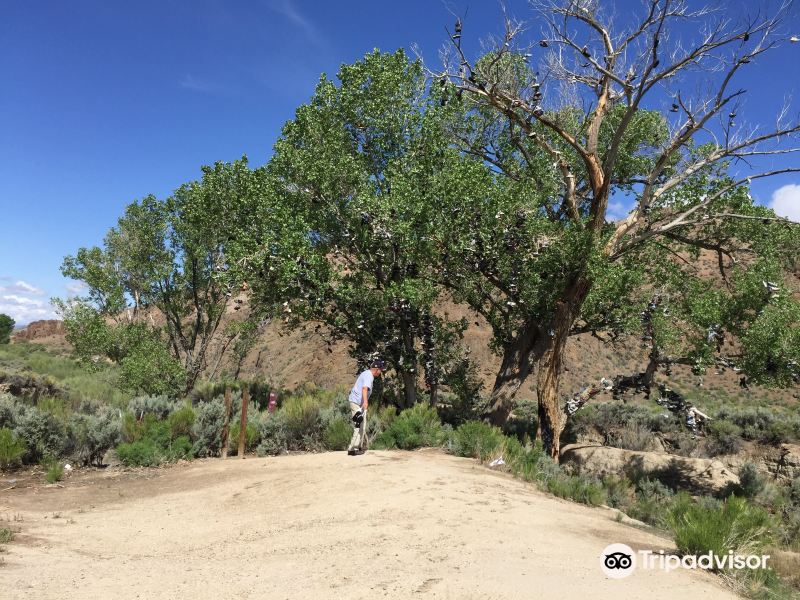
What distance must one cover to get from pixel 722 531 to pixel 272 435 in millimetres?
9523

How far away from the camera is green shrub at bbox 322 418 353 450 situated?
39.3 ft

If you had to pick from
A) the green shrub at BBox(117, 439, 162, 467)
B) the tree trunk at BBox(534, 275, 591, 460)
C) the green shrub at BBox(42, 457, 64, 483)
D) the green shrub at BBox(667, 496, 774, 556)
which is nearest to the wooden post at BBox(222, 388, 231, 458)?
the green shrub at BBox(117, 439, 162, 467)

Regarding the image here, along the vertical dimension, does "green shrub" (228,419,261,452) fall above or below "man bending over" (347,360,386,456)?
below

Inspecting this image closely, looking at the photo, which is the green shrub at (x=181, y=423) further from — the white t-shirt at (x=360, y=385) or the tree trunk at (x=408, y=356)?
the tree trunk at (x=408, y=356)

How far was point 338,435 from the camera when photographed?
39.4 feet

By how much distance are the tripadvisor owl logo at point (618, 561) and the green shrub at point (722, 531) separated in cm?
57

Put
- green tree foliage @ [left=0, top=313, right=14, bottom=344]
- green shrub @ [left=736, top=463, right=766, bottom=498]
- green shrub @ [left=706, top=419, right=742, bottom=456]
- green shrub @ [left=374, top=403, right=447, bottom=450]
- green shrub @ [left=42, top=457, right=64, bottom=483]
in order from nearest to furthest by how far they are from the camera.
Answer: green shrub @ [left=42, top=457, right=64, bottom=483]
green shrub @ [left=374, top=403, right=447, bottom=450]
green shrub @ [left=736, top=463, right=766, bottom=498]
green shrub @ [left=706, top=419, right=742, bottom=456]
green tree foliage @ [left=0, top=313, right=14, bottom=344]

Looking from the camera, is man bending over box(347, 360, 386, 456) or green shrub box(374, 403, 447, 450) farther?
green shrub box(374, 403, 447, 450)

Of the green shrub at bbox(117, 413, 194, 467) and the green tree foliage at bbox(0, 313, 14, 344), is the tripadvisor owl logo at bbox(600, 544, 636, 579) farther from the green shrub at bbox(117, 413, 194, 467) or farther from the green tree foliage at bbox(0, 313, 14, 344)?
the green tree foliage at bbox(0, 313, 14, 344)

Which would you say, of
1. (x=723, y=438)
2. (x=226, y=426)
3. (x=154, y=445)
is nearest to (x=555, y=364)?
(x=226, y=426)

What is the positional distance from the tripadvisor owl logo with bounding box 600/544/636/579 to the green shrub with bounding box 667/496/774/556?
22.4 inches

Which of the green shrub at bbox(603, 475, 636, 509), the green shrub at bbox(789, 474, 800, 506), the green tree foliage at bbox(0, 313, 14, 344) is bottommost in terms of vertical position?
the green shrub at bbox(789, 474, 800, 506)

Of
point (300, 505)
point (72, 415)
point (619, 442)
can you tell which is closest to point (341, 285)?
point (72, 415)

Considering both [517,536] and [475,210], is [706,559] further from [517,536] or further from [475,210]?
[475,210]
